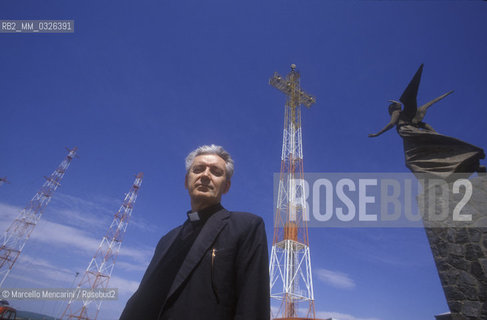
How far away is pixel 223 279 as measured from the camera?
4.86 ft

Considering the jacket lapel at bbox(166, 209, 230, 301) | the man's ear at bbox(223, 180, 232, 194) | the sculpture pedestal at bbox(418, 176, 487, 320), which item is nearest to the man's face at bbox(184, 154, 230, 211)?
the man's ear at bbox(223, 180, 232, 194)

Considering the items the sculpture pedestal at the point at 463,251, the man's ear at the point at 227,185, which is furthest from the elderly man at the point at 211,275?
the sculpture pedestal at the point at 463,251

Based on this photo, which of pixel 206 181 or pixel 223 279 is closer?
pixel 223 279

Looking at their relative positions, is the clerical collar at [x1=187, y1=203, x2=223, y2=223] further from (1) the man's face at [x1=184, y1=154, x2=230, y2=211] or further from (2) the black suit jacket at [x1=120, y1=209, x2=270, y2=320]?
(2) the black suit jacket at [x1=120, y1=209, x2=270, y2=320]

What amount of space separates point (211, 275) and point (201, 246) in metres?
0.19

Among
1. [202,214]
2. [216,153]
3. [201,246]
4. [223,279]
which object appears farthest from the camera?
[216,153]

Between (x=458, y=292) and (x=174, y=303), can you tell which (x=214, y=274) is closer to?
(x=174, y=303)

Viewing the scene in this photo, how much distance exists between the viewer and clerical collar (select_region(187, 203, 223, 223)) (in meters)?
1.92

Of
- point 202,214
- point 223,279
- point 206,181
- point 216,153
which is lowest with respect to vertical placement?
point 223,279

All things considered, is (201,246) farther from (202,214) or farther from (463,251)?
(463,251)

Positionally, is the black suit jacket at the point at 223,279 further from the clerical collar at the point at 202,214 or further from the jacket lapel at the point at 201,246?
the clerical collar at the point at 202,214

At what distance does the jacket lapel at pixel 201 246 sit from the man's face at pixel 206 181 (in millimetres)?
204

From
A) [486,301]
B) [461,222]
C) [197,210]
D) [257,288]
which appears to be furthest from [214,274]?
[461,222]

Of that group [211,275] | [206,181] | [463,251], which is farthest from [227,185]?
[463,251]
